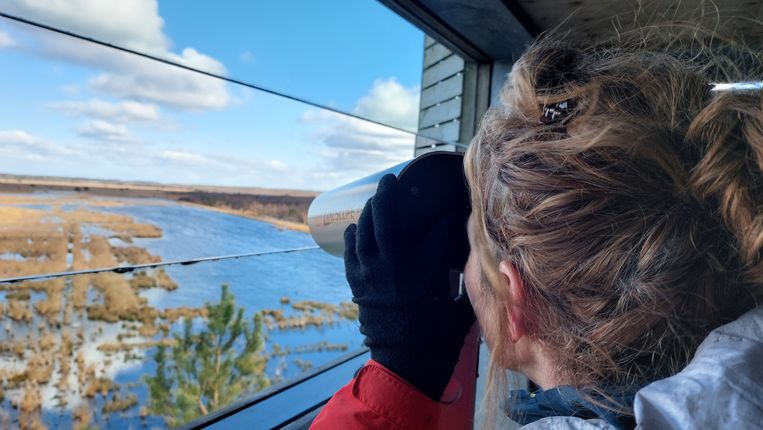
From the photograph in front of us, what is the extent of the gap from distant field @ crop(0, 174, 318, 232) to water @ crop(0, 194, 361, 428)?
0.02 metres

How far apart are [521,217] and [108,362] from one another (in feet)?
2.45

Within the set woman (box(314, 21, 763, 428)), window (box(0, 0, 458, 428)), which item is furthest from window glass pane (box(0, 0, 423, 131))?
woman (box(314, 21, 763, 428))

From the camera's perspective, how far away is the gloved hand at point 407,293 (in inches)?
19.9

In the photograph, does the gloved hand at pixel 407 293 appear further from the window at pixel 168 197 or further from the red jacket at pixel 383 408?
the window at pixel 168 197

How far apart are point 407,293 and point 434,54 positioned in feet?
5.06

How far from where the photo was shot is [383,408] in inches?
19.9

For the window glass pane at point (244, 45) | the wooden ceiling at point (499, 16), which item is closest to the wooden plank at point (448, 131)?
the wooden ceiling at point (499, 16)

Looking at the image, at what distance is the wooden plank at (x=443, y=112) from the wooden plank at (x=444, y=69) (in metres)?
0.09

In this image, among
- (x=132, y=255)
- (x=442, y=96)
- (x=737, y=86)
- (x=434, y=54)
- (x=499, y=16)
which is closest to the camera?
(x=737, y=86)

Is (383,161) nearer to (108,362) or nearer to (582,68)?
(108,362)

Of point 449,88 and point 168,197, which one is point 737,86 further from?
point 449,88

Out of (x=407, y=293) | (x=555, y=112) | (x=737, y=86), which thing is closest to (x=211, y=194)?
(x=407, y=293)

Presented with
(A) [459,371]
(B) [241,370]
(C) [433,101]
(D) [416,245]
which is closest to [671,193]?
(D) [416,245]

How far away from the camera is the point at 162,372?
36.4 inches
